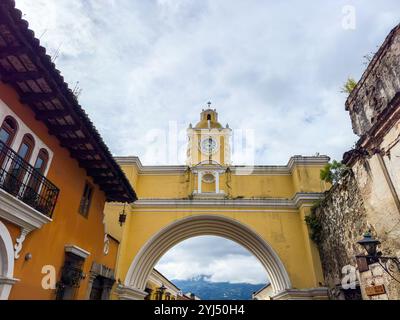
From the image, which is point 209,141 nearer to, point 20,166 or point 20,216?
point 20,166

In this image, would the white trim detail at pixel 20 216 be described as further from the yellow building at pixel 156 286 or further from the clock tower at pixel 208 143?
the clock tower at pixel 208 143

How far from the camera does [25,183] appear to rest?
5141 mm

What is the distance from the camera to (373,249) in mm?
5109

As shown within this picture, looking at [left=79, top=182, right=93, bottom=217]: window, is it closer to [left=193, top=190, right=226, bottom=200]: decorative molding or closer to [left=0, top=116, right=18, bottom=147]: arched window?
[left=0, top=116, right=18, bottom=147]: arched window

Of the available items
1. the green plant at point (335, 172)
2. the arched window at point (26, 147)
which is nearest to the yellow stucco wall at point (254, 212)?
the green plant at point (335, 172)

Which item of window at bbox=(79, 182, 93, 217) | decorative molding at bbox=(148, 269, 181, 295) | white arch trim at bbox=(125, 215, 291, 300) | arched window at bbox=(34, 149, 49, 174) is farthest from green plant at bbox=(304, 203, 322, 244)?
arched window at bbox=(34, 149, 49, 174)

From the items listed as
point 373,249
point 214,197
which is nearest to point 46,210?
point 373,249

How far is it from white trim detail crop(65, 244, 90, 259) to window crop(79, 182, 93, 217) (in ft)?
3.24

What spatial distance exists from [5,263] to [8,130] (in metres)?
2.21

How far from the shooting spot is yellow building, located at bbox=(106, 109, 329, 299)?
485 inches

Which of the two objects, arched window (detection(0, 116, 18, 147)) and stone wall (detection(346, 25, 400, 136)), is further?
stone wall (detection(346, 25, 400, 136))

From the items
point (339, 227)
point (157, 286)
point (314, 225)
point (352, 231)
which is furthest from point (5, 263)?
point (157, 286)

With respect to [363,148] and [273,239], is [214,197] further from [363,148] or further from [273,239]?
[363,148]
